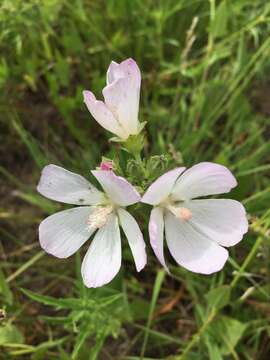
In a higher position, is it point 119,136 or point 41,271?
point 119,136

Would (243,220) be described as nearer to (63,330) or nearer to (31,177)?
(63,330)

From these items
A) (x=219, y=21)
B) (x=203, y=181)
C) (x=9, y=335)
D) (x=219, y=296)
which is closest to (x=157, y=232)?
(x=203, y=181)

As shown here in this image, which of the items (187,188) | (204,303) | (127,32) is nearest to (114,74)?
(187,188)

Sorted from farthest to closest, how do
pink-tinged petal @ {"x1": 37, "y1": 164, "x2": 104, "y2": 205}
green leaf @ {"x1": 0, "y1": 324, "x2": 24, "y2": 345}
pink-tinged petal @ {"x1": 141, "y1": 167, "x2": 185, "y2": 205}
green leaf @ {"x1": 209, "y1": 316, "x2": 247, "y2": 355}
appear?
1. green leaf @ {"x1": 209, "y1": 316, "x2": 247, "y2": 355}
2. green leaf @ {"x1": 0, "y1": 324, "x2": 24, "y2": 345}
3. pink-tinged petal @ {"x1": 37, "y1": 164, "x2": 104, "y2": 205}
4. pink-tinged petal @ {"x1": 141, "y1": 167, "x2": 185, "y2": 205}

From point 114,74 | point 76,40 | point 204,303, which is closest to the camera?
point 114,74

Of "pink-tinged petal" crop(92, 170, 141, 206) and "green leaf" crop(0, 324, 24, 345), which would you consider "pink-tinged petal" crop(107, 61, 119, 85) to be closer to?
"pink-tinged petal" crop(92, 170, 141, 206)

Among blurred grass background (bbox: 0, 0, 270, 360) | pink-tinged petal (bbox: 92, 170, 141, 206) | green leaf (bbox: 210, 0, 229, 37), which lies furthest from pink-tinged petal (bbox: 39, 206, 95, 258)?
green leaf (bbox: 210, 0, 229, 37)

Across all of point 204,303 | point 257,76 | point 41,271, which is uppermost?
point 257,76

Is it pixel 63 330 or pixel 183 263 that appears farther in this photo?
pixel 63 330
